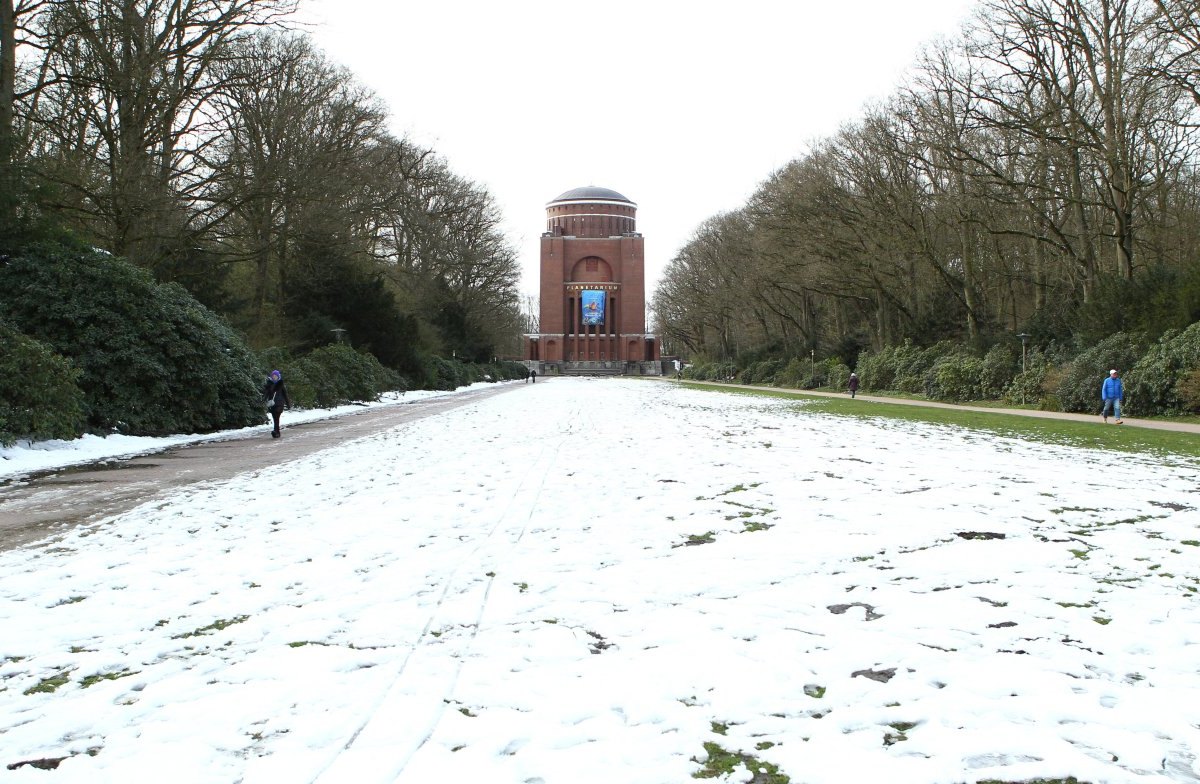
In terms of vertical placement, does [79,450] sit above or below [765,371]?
below

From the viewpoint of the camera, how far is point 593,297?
116 meters

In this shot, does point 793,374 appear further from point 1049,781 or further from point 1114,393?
point 1049,781

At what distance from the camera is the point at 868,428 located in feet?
57.3

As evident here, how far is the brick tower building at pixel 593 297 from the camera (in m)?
116

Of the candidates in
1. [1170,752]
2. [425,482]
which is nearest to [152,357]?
[425,482]

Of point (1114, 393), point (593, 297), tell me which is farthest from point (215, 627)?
point (593, 297)

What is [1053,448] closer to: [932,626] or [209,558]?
[932,626]

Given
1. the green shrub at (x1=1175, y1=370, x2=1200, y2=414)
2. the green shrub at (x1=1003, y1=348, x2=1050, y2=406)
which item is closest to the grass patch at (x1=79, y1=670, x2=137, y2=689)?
the green shrub at (x1=1175, y1=370, x2=1200, y2=414)

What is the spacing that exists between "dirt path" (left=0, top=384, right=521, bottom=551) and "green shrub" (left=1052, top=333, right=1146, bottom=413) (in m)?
18.5

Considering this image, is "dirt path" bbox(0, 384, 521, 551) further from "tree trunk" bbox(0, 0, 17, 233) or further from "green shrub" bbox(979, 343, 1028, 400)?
"green shrub" bbox(979, 343, 1028, 400)

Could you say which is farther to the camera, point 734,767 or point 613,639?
point 613,639

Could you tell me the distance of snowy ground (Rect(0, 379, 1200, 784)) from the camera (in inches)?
114

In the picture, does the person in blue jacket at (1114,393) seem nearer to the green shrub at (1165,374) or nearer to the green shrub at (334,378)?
the green shrub at (1165,374)

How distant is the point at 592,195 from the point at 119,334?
4285 inches
